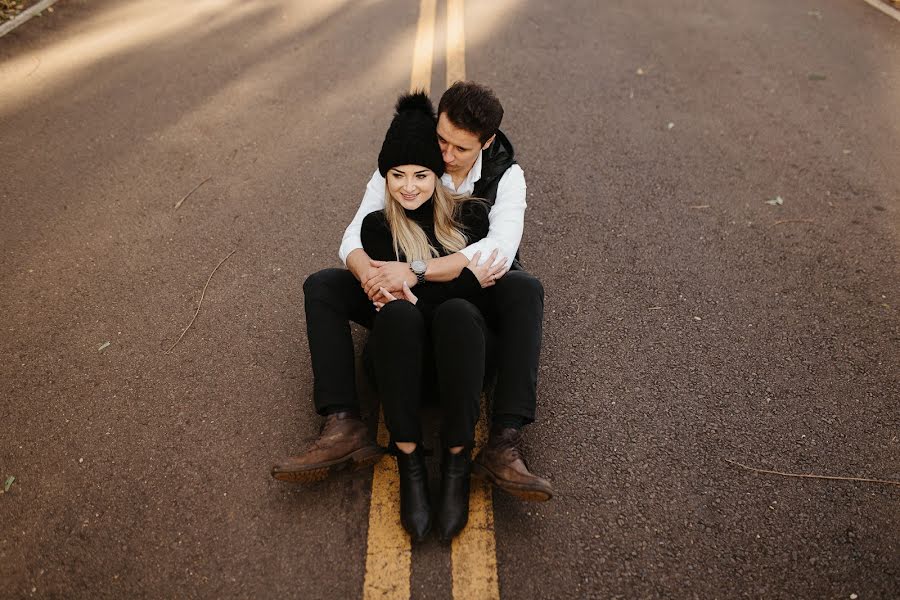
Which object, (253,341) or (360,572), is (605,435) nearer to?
(360,572)

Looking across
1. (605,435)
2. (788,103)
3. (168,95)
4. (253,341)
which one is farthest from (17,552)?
(788,103)

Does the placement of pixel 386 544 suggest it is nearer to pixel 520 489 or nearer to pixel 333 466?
pixel 333 466

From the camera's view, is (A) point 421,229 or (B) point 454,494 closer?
(B) point 454,494

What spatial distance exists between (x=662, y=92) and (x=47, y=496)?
18.5ft

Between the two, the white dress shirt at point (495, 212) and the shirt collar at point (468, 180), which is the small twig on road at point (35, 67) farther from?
the shirt collar at point (468, 180)

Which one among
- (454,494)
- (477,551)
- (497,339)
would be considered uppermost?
(497,339)

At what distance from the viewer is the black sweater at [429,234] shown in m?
2.73

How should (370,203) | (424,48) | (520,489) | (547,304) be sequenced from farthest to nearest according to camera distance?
1. (424,48)
2. (547,304)
3. (370,203)
4. (520,489)

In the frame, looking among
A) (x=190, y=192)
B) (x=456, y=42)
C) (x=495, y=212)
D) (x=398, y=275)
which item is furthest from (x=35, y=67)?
(x=495, y=212)

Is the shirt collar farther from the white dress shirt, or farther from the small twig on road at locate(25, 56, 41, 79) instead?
the small twig on road at locate(25, 56, 41, 79)

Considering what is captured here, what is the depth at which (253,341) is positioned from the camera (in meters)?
3.23

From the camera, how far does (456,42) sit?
618 cm

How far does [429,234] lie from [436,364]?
29.4 inches

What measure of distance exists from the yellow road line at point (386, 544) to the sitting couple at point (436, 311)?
101mm
